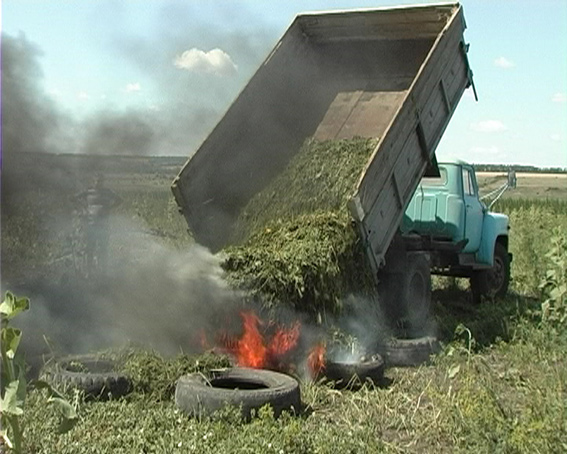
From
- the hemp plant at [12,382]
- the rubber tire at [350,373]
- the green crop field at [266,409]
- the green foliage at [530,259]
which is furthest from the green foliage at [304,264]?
the green foliage at [530,259]

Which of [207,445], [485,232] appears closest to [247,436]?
[207,445]

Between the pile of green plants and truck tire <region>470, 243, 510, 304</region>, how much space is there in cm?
486

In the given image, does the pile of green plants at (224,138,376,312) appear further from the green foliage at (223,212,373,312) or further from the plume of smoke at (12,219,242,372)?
the plume of smoke at (12,219,242,372)

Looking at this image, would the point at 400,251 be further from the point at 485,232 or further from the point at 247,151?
the point at 485,232

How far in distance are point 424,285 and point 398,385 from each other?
3116 mm

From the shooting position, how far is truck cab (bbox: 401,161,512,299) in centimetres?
1295

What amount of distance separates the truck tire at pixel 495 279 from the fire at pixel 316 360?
627cm

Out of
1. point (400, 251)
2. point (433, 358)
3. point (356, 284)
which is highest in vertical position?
point (400, 251)

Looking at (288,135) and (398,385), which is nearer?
(398,385)

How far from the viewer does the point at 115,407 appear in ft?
23.1

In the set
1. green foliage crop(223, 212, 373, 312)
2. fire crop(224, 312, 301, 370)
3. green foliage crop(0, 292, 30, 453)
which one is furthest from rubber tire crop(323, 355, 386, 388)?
green foliage crop(0, 292, 30, 453)

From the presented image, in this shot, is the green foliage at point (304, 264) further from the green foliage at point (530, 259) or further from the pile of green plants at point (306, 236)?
the green foliage at point (530, 259)

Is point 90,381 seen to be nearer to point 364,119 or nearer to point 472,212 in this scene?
point 364,119

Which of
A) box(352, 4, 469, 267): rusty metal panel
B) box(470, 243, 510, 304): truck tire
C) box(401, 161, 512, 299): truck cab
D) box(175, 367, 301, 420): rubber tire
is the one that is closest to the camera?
box(175, 367, 301, 420): rubber tire
